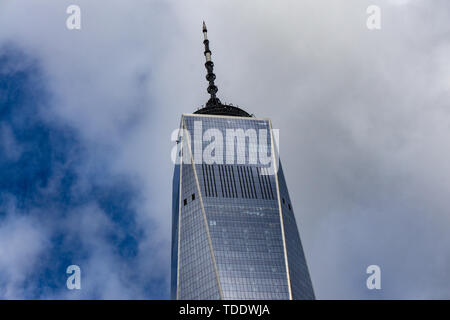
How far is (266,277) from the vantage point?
643ft
